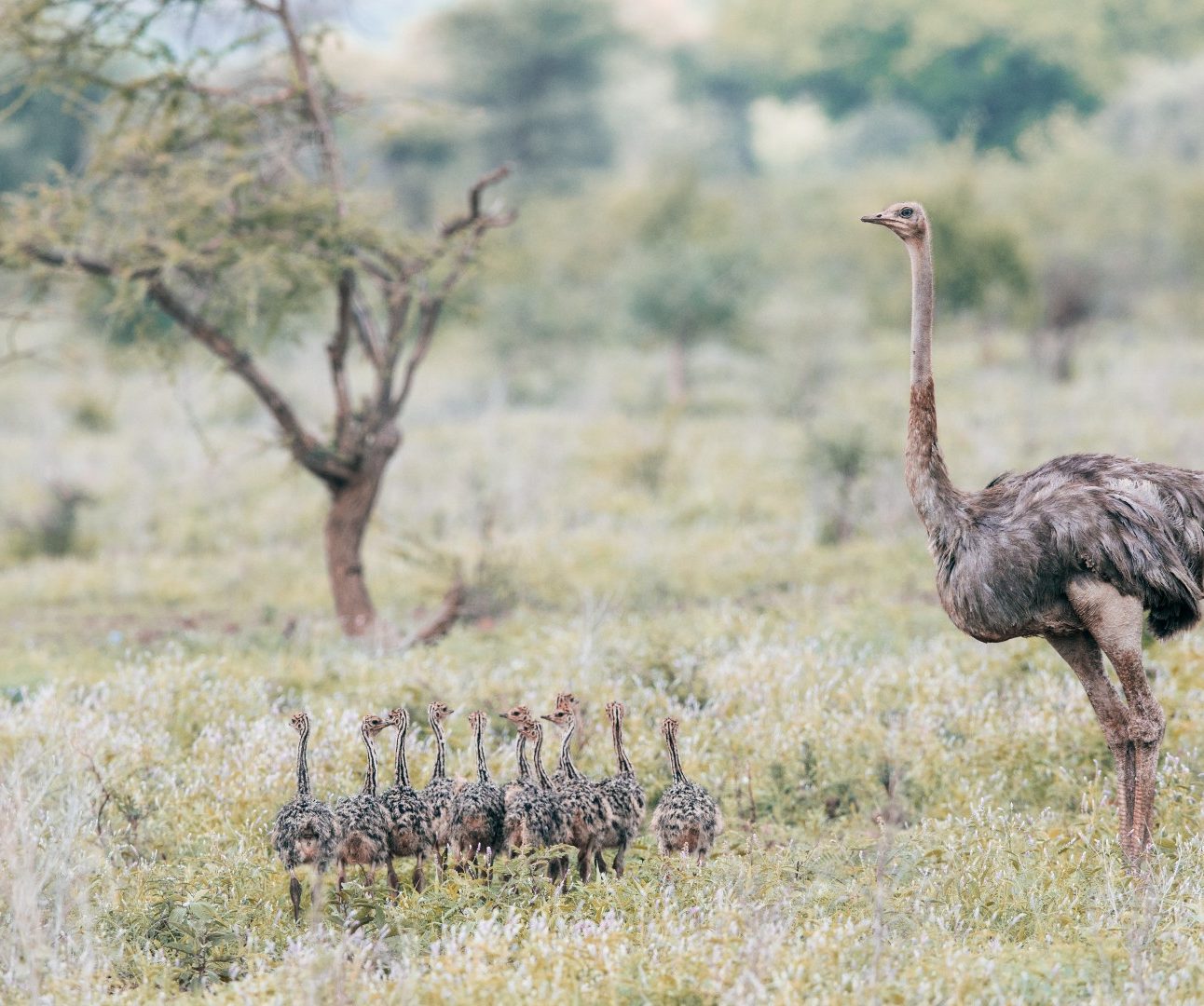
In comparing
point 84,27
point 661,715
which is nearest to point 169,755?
point 661,715

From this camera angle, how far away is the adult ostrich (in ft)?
20.2

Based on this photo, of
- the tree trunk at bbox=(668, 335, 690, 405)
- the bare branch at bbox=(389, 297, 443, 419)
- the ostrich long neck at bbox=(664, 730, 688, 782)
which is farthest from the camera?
the tree trunk at bbox=(668, 335, 690, 405)

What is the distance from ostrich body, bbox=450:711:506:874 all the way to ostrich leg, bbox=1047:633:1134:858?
257cm

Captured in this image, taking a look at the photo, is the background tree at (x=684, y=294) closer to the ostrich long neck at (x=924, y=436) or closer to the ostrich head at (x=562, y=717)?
the ostrich long neck at (x=924, y=436)

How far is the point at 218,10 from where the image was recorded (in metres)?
10.7

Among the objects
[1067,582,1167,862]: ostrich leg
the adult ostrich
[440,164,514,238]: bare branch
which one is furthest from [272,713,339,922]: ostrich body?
[440,164,514,238]: bare branch

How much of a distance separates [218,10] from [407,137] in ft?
97.8

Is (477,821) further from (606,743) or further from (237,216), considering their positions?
(237,216)

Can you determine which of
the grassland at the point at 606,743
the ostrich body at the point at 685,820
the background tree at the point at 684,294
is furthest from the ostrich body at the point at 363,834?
the background tree at the point at 684,294

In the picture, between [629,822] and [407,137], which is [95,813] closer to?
[629,822]

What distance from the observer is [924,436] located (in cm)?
650

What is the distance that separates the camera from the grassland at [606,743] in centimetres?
518

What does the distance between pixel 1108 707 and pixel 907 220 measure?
236cm

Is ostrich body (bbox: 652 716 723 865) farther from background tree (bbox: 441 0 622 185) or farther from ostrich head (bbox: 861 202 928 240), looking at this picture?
background tree (bbox: 441 0 622 185)
